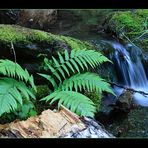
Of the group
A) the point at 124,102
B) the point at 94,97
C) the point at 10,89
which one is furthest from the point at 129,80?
the point at 10,89

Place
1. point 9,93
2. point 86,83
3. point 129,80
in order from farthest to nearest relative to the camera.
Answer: point 129,80 < point 86,83 < point 9,93

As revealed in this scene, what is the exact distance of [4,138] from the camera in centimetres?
268

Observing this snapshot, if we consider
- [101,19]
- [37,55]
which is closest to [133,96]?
[37,55]

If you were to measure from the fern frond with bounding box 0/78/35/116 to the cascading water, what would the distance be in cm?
199

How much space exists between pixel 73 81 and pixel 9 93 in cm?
70

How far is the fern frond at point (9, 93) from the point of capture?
2.89 meters

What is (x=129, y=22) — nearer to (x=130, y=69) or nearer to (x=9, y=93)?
(x=130, y=69)

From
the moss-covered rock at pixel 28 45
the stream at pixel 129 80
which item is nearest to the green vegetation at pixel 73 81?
the moss-covered rock at pixel 28 45

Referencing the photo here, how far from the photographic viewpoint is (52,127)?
9.46 feet

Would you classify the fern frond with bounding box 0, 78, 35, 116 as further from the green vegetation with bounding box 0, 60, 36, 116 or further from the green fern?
the green fern

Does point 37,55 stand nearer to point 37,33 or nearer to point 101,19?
point 37,33

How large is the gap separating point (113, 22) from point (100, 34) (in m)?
0.51

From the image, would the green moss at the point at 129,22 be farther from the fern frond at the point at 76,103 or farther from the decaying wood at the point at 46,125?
the decaying wood at the point at 46,125

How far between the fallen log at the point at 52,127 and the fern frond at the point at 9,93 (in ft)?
0.54
